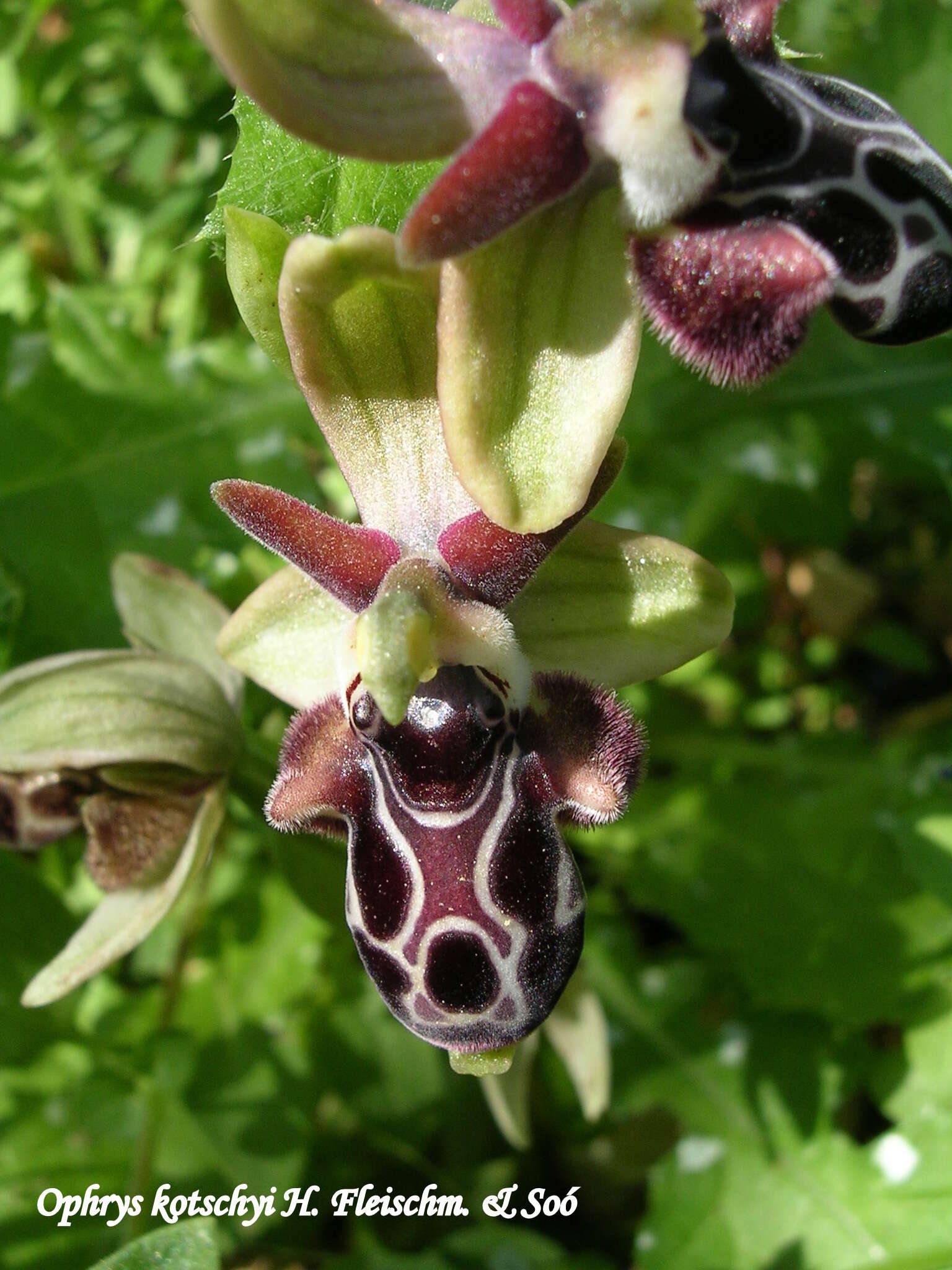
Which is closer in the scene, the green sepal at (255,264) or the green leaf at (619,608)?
the green sepal at (255,264)

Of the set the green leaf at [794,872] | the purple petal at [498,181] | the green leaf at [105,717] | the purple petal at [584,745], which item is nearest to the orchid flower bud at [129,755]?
the green leaf at [105,717]

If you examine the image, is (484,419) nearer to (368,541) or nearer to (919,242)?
(368,541)

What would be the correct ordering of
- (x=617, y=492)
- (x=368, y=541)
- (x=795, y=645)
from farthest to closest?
(x=795, y=645) → (x=617, y=492) → (x=368, y=541)

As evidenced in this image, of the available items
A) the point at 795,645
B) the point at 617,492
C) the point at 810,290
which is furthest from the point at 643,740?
the point at 795,645

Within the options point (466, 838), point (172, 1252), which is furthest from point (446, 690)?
point (172, 1252)

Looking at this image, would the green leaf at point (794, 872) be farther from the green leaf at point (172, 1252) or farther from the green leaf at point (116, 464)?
the green leaf at point (172, 1252)

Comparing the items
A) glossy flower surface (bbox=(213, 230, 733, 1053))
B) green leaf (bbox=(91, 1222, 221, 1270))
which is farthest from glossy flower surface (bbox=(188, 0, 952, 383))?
green leaf (bbox=(91, 1222, 221, 1270))
